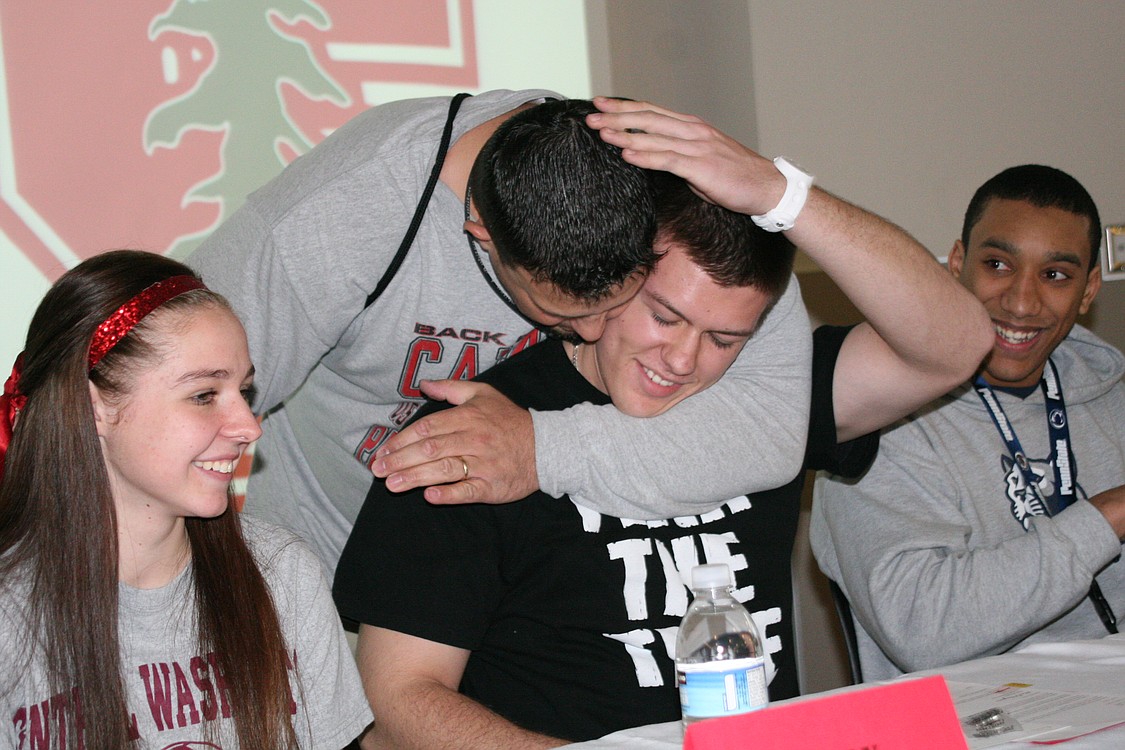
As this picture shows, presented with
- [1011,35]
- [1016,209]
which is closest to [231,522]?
[1016,209]

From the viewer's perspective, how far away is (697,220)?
1.53m

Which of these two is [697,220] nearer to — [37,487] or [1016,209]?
[37,487]

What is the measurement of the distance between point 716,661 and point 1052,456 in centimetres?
142

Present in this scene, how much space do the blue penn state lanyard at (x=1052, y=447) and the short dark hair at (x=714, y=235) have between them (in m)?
0.82

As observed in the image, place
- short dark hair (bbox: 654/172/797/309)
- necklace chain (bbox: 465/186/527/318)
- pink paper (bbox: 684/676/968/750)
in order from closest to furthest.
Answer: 1. pink paper (bbox: 684/676/968/750)
2. short dark hair (bbox: 654/172/797/309)
3. necklace chain (bbox: 465/186/527/318)

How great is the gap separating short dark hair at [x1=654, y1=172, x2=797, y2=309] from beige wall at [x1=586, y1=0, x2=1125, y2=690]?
141 centimetres

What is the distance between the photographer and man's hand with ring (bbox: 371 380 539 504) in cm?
143

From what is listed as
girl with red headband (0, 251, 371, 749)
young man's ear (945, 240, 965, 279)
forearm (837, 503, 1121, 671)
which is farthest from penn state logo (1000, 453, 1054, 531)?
girl with red headband (0, 251, 371, 749)

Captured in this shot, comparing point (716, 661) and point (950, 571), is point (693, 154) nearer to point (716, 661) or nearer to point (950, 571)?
point (716, 661)

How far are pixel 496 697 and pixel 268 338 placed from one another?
62 centimetres

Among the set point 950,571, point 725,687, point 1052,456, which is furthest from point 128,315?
point 1052,456

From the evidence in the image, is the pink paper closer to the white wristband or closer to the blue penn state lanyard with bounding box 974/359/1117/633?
the white wristband

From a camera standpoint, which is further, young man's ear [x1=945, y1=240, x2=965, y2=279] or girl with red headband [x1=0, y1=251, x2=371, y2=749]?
young man's ear [x1=945, y1=240, x2=965, y2=279]

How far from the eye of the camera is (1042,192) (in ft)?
7.54
